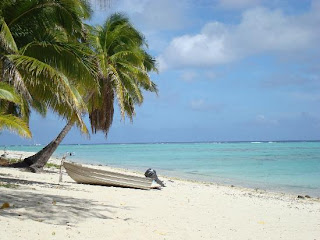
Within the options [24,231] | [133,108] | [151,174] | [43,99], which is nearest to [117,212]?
[24,231]

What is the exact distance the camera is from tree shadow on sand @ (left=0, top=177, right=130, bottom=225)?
6219 millimetres

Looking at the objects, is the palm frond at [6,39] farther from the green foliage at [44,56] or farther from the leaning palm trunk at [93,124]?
the leaning palm trunk at [93,124]

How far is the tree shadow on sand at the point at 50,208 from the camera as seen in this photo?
20.4ft

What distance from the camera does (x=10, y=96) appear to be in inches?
299

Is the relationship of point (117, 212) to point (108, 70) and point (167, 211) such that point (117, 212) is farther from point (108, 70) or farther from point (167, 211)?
point (108, 70)

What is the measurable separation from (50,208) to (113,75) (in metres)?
9.10

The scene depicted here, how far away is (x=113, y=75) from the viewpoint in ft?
50.8

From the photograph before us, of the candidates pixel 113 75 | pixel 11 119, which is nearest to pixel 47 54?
pixel 11 119

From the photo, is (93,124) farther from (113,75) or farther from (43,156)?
(113,75)

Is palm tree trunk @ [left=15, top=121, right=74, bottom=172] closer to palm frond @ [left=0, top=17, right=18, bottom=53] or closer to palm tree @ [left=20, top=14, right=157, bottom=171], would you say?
palm tree @ [left=20, top=14, right=157, bottom=171]

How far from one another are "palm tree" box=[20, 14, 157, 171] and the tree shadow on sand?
7225 millimetres

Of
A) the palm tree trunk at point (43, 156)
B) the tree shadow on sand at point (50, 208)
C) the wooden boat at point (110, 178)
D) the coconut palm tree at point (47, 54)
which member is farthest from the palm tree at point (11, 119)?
the palm tree trunk at point (43, 156)

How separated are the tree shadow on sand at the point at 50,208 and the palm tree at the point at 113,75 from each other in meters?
7.23

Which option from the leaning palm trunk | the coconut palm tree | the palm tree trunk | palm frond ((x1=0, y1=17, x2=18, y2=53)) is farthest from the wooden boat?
palm frond ((x1=0, y1=17, x2=18, y2=53))
